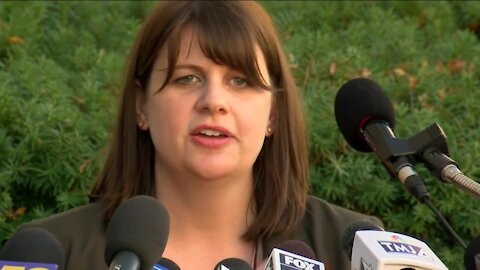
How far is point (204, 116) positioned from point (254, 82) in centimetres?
21

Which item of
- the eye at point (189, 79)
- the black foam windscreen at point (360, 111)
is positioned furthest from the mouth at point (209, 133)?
the black foam windscreen at point (360, 111)

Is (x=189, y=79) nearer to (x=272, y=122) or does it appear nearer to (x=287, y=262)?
(x=272, y=122)

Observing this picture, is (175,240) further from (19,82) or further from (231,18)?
(19,82)

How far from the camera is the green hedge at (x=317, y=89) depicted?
3.43m

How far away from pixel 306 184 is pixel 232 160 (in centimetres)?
48

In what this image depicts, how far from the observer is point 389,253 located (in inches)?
64.2

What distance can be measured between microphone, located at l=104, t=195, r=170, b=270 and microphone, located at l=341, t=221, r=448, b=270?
37 cm

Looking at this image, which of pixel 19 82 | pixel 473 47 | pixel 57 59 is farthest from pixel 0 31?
pixel 473 47

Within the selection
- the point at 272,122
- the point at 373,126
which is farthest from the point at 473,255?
the point at 272,122

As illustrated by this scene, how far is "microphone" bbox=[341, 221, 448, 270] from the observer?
1.62 m

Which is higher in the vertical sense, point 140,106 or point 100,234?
point 140,106

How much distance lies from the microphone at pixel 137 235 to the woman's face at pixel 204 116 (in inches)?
24.1

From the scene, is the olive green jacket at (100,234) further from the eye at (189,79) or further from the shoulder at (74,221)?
the eye at (189,79)

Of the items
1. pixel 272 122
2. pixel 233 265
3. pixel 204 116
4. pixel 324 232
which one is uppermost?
pixel 204 116
